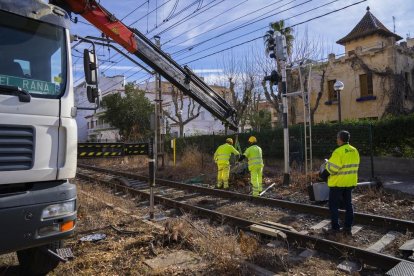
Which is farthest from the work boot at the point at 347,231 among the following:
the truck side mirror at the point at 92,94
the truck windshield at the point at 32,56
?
the truck windshield at the point at 32,56

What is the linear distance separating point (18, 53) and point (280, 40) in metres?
10.3

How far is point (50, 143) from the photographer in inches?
181

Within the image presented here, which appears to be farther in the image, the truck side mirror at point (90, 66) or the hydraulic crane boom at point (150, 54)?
the hydraulic crane boom at point (150, 54)

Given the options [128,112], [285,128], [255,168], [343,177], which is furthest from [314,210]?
[128,112]

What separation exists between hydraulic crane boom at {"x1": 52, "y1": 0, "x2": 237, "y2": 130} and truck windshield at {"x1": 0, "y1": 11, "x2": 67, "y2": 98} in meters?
6.48

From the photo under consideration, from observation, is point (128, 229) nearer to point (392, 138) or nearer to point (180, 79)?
point (180, 79)

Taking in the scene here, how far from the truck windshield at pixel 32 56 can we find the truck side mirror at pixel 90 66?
52 cm

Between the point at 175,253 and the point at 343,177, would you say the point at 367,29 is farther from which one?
the point at 175,253

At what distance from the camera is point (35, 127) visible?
14.5 feet

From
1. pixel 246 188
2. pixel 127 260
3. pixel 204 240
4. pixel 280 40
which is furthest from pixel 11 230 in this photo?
pixel 280 40

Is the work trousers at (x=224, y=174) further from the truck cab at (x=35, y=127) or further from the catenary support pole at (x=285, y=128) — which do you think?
the truck cab at (x=35, y=127)

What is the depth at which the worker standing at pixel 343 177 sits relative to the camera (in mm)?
7379

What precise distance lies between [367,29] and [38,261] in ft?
103

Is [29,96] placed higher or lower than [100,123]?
lower
